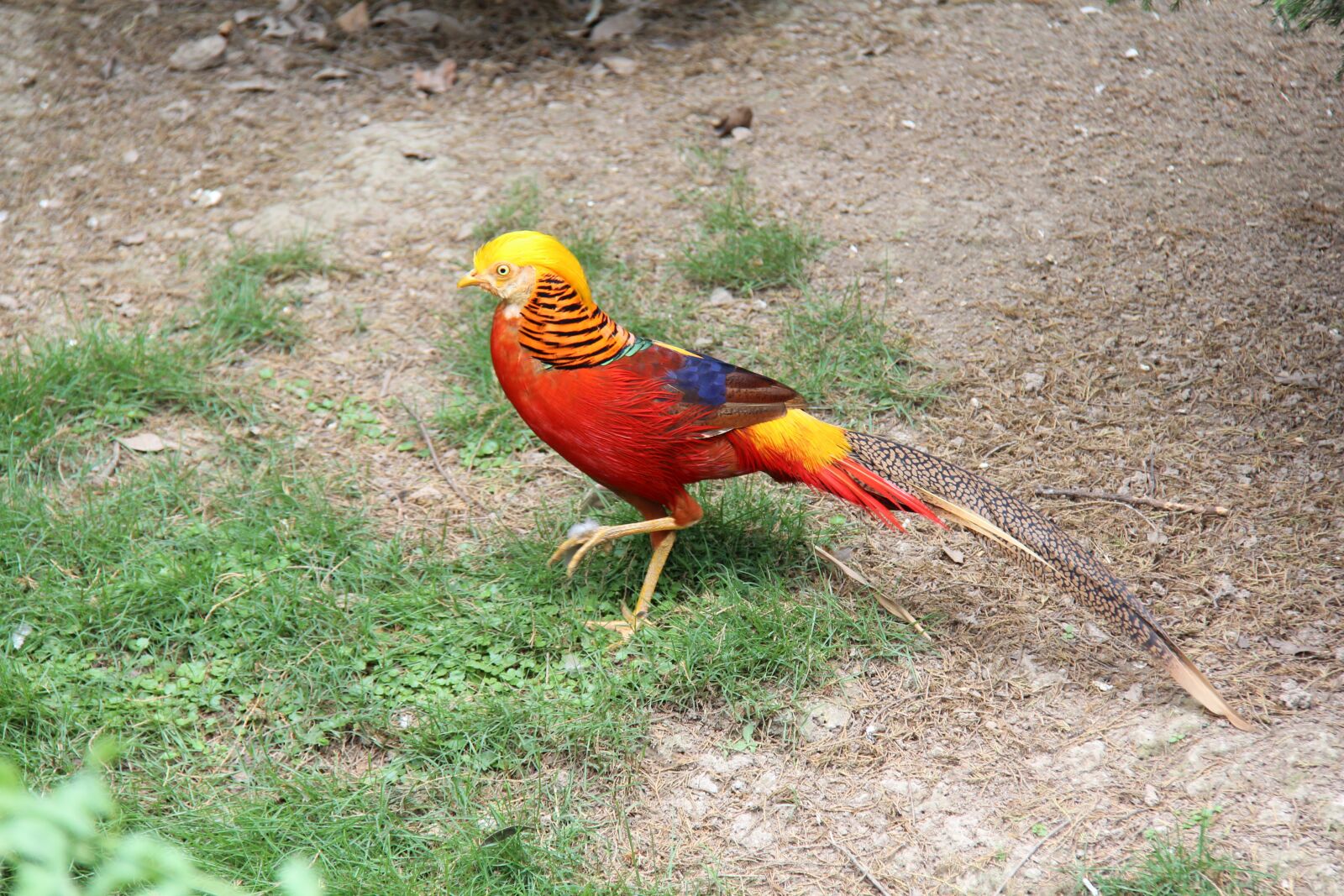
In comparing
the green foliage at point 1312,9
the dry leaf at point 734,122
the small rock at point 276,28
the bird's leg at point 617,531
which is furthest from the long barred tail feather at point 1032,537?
the small rock at point 276,28

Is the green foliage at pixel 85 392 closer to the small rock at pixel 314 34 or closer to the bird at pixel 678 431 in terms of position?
the bird at pixel 678 431

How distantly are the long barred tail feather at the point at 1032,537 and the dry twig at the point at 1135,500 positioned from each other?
534 millimetres

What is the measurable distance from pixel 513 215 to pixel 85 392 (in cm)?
155

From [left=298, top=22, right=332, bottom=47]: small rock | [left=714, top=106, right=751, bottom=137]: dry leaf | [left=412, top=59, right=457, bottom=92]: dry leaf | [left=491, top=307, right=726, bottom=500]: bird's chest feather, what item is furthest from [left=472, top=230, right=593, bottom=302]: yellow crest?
[left=298, top=22, right=332, bottom=47]: small rock

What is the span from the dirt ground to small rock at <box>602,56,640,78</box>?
43mm

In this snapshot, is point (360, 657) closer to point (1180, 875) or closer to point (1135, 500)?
point (1180, 875)

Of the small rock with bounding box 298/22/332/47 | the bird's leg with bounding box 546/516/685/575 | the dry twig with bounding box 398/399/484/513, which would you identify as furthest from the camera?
the small rock with bounding box 298/22/332/47

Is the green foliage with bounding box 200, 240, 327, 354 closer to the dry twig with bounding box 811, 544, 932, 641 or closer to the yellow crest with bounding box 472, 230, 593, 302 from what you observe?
the yellow crest with bounding box 472, 230, 593, 302

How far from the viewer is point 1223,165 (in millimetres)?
4152

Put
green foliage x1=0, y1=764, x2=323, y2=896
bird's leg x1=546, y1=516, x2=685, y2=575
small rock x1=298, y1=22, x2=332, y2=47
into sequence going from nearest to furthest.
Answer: green foliage x1=0, y1=764, x2=323, y2=896 < bird's leg x1=546, y1=516, x2=685, y2=575 < small rock x1=298, y1=22, x2=332, y2=47

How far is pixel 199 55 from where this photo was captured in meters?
5.05

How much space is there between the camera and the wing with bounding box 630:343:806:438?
259cm

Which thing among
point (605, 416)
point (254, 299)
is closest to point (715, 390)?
point (605, 416)

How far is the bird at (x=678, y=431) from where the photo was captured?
252cm
